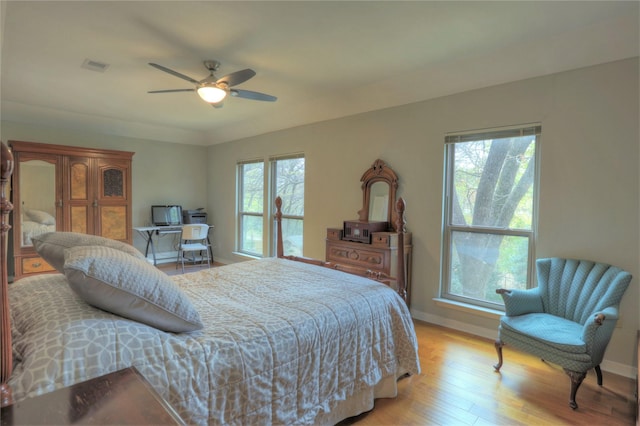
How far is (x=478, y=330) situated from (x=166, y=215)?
5.20m

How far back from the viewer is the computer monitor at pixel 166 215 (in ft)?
18.6

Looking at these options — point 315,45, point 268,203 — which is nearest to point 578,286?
point 315,45

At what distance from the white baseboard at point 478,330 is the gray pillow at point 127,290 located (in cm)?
269

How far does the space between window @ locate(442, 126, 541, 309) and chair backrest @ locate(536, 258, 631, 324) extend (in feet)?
1.02

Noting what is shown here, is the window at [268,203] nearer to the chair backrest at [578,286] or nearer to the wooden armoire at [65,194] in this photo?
the wooden armoire at [65,194]

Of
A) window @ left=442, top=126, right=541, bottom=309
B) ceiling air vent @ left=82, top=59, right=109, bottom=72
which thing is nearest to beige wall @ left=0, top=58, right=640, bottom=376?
window @ left=442, top=126, right=541, bottom=309

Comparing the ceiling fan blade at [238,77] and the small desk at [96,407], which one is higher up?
the ceiling fan blade at [238,77]

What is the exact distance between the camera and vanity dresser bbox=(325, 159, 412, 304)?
325 cm

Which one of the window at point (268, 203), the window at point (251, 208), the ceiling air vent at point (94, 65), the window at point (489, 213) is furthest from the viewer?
the window at point (251, 208)

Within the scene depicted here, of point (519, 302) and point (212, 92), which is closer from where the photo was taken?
point (519, 302)

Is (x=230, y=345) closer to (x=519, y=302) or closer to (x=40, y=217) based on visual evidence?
(x=519, y=302)

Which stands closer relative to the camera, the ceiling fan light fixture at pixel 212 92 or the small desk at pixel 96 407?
the small desk at pixel 96 407

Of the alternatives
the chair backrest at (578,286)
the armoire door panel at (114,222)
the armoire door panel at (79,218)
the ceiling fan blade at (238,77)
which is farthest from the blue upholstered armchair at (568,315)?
the armoire door panel at (79,218)

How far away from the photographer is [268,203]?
523cm
